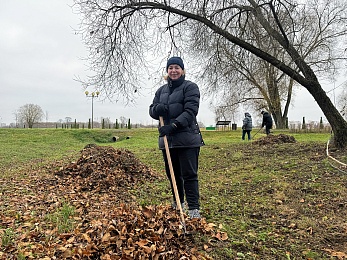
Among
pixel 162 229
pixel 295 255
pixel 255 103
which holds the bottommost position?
pixel 295 255

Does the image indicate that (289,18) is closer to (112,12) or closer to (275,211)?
(112,12)

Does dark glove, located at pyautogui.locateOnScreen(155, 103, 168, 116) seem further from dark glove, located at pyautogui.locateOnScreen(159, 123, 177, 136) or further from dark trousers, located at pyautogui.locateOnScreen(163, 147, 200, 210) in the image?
dark trousers, located at pyautogui.locateOnScreen(163, 147, 200, 210)

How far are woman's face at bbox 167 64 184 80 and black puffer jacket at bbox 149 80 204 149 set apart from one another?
3.8 inches

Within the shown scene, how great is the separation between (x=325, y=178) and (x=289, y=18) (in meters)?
4.61

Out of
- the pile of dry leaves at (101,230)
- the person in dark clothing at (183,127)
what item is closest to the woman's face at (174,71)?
the person in dark clothing at (183,127)

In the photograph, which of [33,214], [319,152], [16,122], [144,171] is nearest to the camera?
[33,214]

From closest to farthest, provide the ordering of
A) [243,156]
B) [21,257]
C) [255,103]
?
[21,257] → [243,156] → [255,103]

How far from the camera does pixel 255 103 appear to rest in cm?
2942

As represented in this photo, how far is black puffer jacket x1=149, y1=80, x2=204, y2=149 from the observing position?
353cm

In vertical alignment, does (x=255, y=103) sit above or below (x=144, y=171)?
above

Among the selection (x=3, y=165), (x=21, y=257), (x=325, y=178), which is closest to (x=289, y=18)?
(x=325, y=178)

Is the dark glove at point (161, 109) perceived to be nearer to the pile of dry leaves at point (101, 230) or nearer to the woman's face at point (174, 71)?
the woman's face at point (174, 71)

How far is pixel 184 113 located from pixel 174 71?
574 mm

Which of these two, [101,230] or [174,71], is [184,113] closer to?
[174,71]
